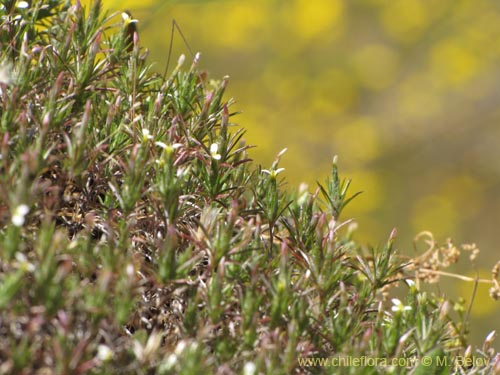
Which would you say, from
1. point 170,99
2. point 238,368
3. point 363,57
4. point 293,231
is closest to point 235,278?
point 238,368

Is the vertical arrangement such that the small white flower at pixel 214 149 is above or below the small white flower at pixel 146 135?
above

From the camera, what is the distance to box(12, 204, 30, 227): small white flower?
1.46 meters

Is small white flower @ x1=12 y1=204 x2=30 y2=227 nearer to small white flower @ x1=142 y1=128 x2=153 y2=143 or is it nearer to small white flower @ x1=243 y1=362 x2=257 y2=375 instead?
small white flower @ x1=142 y1=128 x2=153 y2=143

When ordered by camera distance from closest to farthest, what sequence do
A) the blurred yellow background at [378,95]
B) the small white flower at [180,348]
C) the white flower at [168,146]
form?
the small white flower at [180,348] → the white flower at [168,146] → the blurred yellow background at [378,95]

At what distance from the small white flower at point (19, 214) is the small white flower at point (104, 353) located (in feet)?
0.90

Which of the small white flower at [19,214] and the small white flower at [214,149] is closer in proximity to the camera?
the small white flower at [19,214]

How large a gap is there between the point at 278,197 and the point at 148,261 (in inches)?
15.1

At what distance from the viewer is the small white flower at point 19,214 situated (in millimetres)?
1463

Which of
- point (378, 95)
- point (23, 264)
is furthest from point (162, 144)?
point (378, 95)

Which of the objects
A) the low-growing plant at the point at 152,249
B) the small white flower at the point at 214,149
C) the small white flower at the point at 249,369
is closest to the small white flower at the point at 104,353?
the low-growing plant at the point at 152,249

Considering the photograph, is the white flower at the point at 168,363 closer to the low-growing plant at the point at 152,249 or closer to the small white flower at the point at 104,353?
the low-growing plant at the point at 152,249

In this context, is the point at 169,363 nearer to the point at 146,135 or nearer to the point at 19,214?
the point at 19,214

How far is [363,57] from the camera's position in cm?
812

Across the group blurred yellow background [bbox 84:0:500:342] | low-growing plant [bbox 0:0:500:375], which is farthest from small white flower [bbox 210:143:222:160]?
blurred yellow background [bbox 84:0:500:342]
